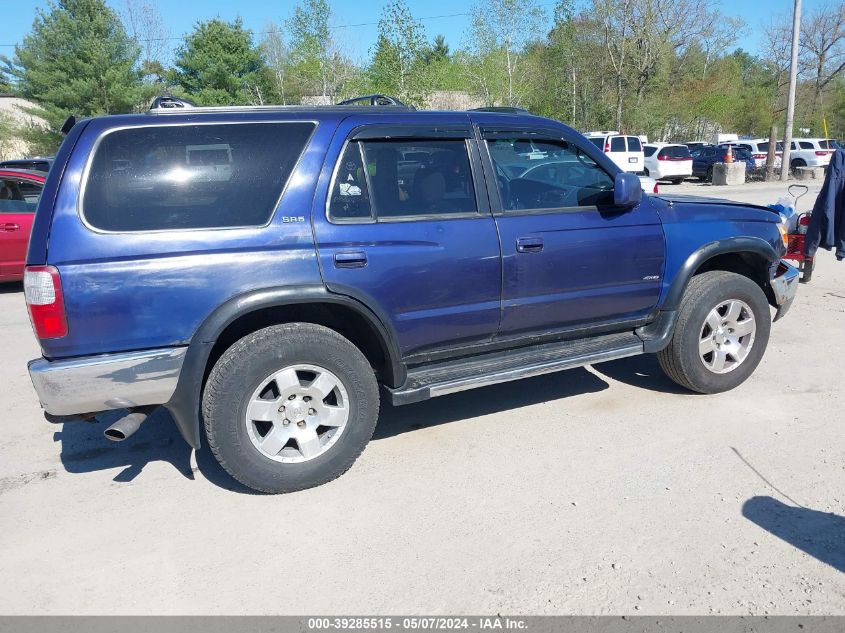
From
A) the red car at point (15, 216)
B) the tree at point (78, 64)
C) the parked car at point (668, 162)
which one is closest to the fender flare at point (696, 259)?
the red car at point (15, 216)

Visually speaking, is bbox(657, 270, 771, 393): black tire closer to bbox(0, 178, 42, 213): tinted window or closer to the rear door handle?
the rear door handle

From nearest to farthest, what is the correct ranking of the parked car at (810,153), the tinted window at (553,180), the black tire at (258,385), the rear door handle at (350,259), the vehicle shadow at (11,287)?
the black tire at (258,385) < the rear door handle at (350,259) < the tinted window at (553,180) < the vehicle shadow at (11,287) < the parked car at (810,153)

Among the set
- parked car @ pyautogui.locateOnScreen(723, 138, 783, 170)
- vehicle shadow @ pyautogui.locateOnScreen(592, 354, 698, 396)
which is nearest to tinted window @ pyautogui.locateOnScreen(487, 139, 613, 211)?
vehicle shadow @ pyautogui.locateOnScreen(592, 354, 698, 396)

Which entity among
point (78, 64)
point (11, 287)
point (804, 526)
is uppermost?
point (78, 64)

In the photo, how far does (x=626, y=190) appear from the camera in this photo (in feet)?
13.4

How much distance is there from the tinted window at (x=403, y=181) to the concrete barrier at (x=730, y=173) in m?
25.0

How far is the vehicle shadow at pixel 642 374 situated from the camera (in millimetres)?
4914

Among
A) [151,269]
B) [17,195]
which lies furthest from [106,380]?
[17,195]

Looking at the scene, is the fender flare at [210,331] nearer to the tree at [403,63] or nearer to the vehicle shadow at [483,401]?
the vehicle shadow at [483,401]

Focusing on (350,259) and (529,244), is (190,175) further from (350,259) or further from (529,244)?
(529,244)

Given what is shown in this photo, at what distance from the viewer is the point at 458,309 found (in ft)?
12.4

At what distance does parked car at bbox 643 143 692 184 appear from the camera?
25609 millimetres

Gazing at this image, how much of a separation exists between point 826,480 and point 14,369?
19.9ft

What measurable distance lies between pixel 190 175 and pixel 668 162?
25244 mm
